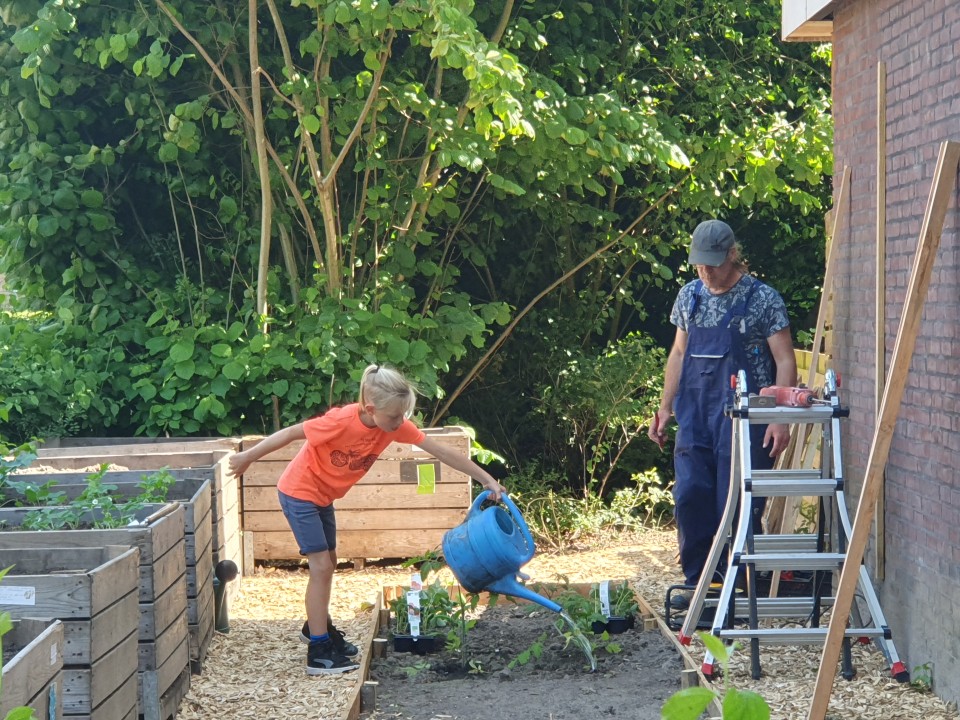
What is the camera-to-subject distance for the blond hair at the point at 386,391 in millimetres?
5062

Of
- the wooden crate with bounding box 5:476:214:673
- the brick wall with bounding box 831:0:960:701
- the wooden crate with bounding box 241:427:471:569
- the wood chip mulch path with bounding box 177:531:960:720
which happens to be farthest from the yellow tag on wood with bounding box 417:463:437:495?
the brick wall with bounding box 831:0:960:701

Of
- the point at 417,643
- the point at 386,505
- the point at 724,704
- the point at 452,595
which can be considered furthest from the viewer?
the point at 386,505

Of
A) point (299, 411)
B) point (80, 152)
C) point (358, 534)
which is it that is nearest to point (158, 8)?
point (80, 152)

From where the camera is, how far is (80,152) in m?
8.44

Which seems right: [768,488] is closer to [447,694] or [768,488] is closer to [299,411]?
[447,694]

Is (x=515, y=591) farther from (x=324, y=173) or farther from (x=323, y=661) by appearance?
(x=324, y=173)

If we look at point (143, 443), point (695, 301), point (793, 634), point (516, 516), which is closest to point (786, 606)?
point (793, 634)

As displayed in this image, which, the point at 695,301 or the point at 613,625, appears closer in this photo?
the point at 613,625

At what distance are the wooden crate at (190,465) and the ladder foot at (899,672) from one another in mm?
3243

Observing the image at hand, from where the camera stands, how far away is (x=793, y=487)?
16.4 feet

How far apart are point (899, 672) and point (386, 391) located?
239 centimetres

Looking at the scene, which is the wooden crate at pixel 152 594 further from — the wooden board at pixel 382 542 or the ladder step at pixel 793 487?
the wooden board at pixel 382 542

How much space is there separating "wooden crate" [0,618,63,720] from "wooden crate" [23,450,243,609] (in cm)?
254

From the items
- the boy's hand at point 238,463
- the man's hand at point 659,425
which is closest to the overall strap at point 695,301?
the man's hand at point 659,425
